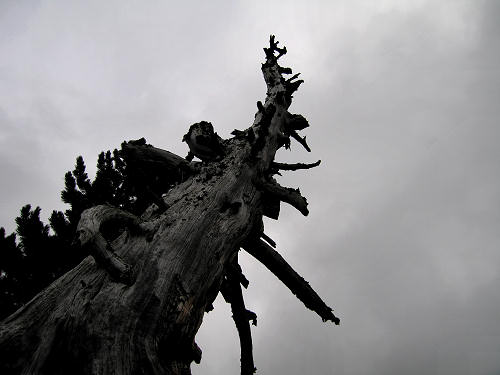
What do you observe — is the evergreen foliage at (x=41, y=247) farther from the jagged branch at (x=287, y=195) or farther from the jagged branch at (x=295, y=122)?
the jagged branch at (x=295, y=122)

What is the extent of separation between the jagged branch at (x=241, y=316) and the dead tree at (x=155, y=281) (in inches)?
0.4

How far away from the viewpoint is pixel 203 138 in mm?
3609

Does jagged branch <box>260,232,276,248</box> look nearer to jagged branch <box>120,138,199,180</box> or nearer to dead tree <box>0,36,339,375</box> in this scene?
dead tree <box>0,36,339,375</box>

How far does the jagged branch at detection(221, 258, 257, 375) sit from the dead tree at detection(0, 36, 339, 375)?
0.4 inches

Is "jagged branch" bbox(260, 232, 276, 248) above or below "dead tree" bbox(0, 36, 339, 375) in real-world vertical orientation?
above

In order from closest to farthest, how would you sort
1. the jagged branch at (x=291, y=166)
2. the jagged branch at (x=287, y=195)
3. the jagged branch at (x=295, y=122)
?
the jagged branch at (x=287, y=195) < the jagged branch at (x=291, y=166) < the jagged branch at (x=295, y=122)

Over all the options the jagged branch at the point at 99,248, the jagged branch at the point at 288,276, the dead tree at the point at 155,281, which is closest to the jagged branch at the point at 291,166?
the dead tree at the point at 155,281

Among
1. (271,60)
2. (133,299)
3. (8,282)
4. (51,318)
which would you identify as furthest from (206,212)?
(271,60)

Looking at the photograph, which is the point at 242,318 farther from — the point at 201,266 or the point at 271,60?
the point at 271,60

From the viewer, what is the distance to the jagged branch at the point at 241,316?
123 inches

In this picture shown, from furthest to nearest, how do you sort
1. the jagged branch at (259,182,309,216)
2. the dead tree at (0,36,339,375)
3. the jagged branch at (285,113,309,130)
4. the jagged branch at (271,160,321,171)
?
the jagged branch at (285,113,309,130)
the jagged branch at (271,160,321,171)
the jagged branch at (259,182,309,216)
the dead tree at (0,36,339,375)

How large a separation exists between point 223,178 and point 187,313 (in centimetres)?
140

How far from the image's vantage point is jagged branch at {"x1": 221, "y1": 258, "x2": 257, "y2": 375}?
10.3ft

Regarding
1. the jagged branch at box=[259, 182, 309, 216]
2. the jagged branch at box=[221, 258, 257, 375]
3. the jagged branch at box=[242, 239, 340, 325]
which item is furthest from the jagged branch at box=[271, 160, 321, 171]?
the jagged branch at box=[221, 258, 257, 375]
